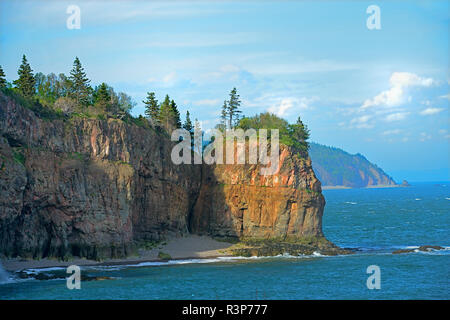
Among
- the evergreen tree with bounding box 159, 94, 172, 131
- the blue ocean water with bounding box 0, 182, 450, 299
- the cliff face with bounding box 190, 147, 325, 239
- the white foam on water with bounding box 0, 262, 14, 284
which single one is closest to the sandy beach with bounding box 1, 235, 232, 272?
the blue ocean water with bounding box 0, 182, 450, 299

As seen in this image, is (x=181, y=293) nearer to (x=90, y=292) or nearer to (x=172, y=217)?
(x=90, y=292)

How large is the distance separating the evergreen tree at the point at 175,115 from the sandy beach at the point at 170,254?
53.6ft

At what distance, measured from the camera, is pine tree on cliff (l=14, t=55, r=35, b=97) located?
77.0 meters

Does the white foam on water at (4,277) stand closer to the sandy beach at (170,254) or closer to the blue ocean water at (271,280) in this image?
the blue ocean water at (271,280)

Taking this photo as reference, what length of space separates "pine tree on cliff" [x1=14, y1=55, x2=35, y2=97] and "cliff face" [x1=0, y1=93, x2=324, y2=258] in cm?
910

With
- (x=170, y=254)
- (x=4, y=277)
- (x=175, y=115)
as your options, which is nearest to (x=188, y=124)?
(x=175, y=115)

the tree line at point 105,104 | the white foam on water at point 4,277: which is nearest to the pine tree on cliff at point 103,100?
the tree line at point 105,104

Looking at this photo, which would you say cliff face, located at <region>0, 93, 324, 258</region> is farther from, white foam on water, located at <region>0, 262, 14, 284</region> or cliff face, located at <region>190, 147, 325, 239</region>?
white foam on water, located at <region>0, 262, 14, 284</region>

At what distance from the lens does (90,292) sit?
54562mm

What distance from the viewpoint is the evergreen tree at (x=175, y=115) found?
89794mm

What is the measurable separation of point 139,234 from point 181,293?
2401 cm

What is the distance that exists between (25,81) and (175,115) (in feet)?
70.9

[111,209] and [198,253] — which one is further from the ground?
[111,209]

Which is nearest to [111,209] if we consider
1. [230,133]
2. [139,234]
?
[139,234]
